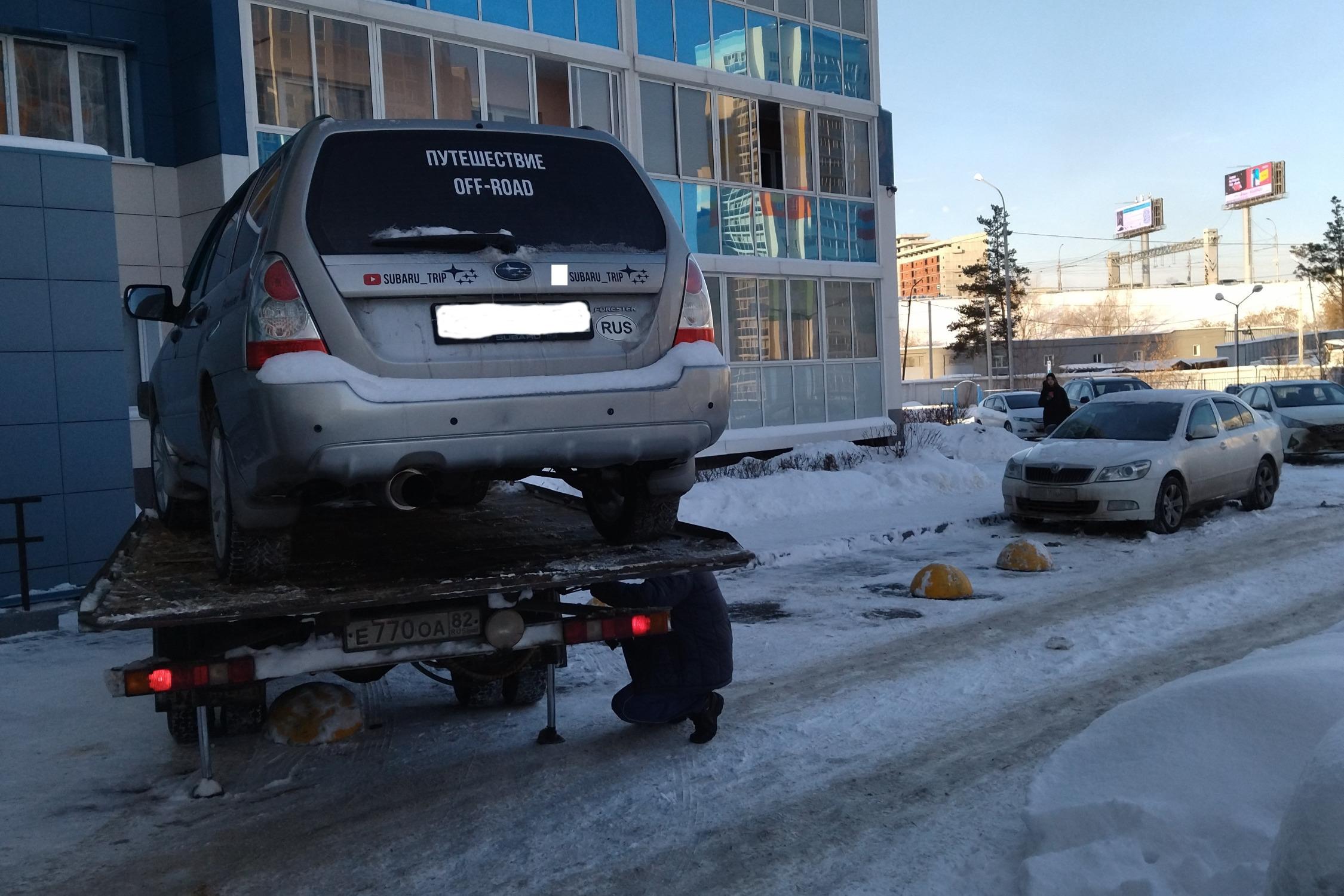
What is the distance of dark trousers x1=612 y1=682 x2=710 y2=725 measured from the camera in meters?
5.29

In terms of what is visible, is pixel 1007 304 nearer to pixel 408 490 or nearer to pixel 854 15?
pixel 854 15

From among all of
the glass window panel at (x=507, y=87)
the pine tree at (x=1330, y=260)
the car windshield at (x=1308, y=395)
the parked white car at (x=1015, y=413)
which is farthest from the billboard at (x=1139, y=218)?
the glass window panel at (x=507, y=87)

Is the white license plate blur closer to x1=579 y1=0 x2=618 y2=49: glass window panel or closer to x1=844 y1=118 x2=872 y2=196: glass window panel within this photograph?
x1=579 y1=0 x2=618 y2=49: glass window panel

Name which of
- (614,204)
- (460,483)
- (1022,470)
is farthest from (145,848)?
(1022,470)

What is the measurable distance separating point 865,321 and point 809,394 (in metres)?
2.48

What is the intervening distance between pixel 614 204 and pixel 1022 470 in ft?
30.5

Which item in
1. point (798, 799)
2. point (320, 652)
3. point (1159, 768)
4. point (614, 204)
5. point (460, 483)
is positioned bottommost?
point (798, 799)

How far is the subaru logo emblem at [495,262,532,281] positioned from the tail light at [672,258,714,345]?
26.6 inches

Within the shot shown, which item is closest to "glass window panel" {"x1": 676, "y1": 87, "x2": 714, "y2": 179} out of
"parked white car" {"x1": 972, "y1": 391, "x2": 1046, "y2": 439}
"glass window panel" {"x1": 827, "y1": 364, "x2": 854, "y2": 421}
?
"glass window panel" {"x1": 827, "y1": 364, "x2": 854, "y2": 421}

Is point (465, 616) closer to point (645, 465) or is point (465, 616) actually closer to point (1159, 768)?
point (645, 465)

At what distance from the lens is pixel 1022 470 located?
1291cm

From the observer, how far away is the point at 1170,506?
1215 centimetres

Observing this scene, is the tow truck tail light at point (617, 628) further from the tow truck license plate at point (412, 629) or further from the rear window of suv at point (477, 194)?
the rear window of suv at point (477, 194)

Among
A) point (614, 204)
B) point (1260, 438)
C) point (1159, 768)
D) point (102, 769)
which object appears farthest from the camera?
point (1260, 438)
